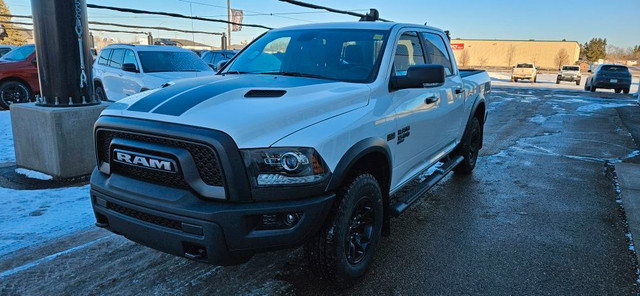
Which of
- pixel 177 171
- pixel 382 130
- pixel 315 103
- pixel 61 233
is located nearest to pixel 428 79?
pixel 382 130

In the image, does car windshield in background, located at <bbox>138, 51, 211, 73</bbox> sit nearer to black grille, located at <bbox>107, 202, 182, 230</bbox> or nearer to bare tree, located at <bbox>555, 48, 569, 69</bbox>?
black grille, located at <bbox>107, 202, 182, 230</bbox>

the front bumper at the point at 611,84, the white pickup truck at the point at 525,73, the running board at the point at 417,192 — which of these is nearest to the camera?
the running board at the point at 417,192

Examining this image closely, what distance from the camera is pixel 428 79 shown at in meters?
3.23

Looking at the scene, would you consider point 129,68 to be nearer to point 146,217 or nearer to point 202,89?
point 202,89

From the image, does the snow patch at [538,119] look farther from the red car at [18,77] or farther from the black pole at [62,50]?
the red car at [18,77]

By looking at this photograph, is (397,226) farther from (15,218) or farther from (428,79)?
(15,218)

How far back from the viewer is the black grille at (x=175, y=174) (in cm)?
229

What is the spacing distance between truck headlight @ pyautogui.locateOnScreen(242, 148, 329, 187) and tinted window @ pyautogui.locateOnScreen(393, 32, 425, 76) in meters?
1.54

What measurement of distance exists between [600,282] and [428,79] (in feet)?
6.46

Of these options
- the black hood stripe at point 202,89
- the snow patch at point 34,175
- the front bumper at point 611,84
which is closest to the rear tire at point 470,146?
the black hood stripe at point 202,89

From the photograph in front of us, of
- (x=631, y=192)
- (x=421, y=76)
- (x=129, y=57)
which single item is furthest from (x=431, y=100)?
(x=129, y=57)

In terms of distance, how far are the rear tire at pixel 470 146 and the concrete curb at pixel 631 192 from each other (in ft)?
5.87

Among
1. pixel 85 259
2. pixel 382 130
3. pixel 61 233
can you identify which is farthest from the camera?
pixel 61 233

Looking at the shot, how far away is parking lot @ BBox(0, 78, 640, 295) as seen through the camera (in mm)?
3014
